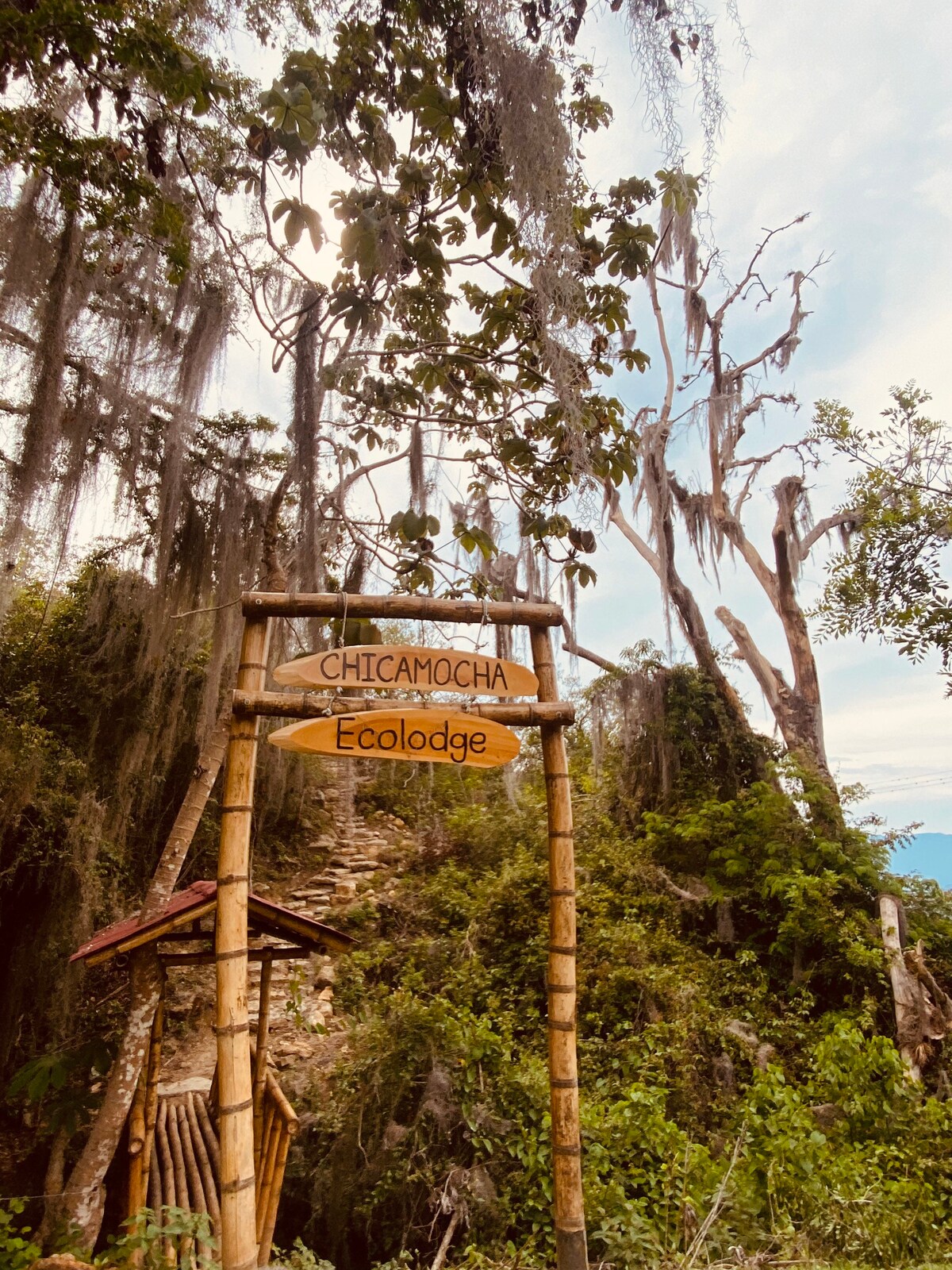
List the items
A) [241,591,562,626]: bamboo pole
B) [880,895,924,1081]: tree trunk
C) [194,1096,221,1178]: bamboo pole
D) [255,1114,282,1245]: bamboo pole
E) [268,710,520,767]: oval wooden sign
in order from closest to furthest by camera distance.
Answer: [268,710,520,767]: oval wooden sign, [241,591,562,626]: bamboo pole, [255,1114,282,1245]: bamboo pole, [194,1096,221,1178]: bamboo pole, [880,895,924,1081]: tree trunk

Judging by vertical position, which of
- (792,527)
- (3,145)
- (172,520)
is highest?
(792,527)

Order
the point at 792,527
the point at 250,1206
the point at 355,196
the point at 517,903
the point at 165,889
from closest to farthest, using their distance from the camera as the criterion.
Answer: the point at 250,1206 < the point at 355,196 < the point at 165,889 < the point at 517,903 < the point at 792,527

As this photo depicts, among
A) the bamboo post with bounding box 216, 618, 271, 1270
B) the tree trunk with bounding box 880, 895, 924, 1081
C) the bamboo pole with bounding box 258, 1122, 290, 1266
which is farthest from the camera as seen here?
the tree trunk with bounding box 880, 895, 924, 1081

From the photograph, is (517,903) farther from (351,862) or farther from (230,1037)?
(230,1037)

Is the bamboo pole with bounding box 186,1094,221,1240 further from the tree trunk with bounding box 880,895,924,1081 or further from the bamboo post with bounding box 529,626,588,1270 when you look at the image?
the tree trunk with bounding box 880,895,924,1081

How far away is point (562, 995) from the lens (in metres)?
2.16

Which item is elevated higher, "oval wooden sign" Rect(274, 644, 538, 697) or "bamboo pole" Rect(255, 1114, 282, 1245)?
"oval wooden sign" Rect(274, 644, 538, 697)

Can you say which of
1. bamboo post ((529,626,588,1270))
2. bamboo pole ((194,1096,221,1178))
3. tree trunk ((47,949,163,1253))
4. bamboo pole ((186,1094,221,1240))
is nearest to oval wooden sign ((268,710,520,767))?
bamboo post ((529,626,588,1270))

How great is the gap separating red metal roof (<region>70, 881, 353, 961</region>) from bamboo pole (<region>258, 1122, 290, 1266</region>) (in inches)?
33.3

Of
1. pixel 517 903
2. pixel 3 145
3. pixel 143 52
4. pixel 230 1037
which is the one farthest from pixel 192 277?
pixel 517 903

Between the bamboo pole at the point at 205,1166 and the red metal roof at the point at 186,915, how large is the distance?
110 centimetres

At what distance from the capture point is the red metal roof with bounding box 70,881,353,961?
3.09 m

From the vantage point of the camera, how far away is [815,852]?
20.0ft

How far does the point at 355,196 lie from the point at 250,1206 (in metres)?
2.98
